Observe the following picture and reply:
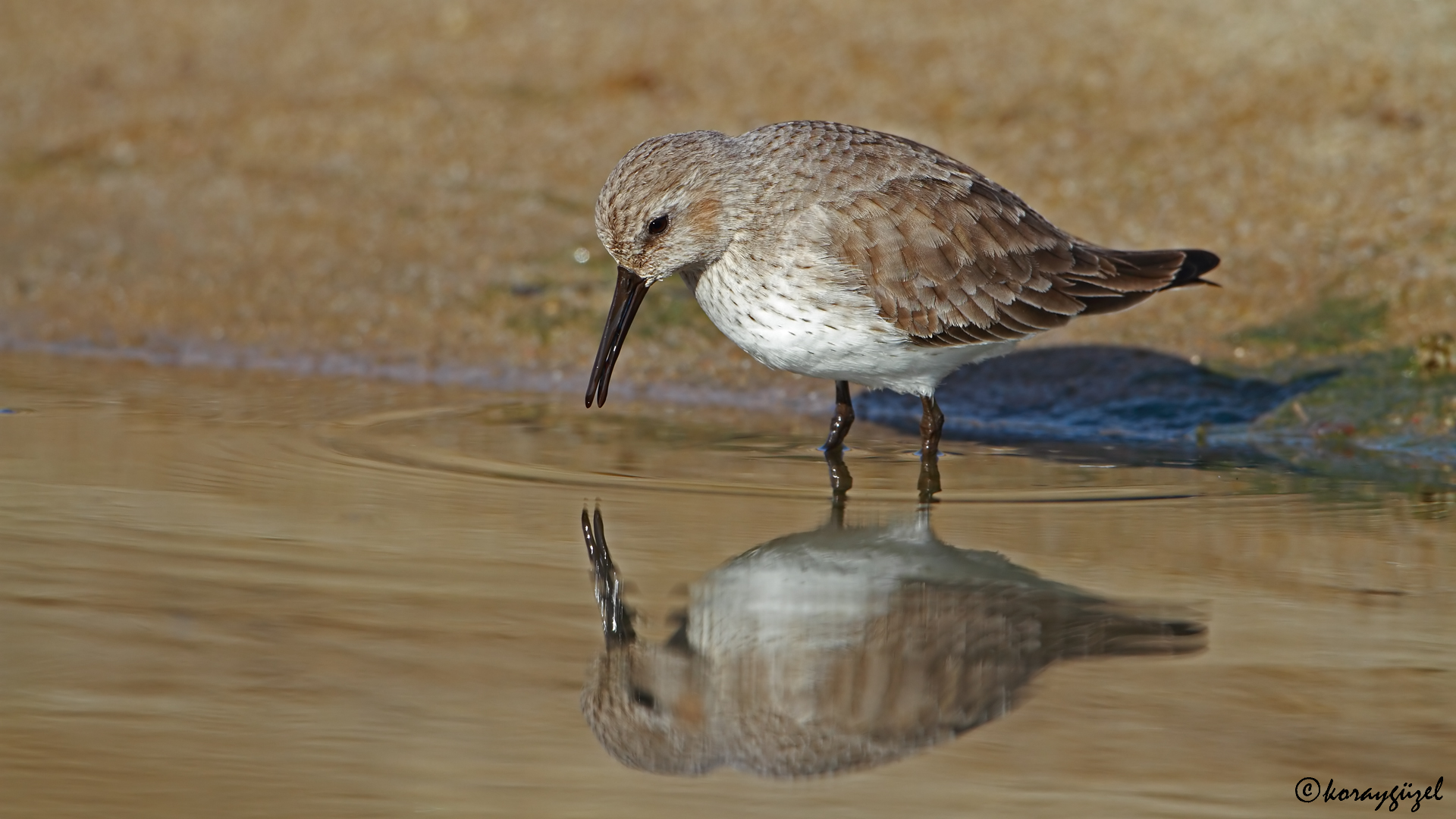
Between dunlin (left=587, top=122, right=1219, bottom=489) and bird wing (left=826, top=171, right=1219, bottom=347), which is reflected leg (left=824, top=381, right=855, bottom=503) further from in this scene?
bird wing (left=826, top=171, right=1219, bottom=347)

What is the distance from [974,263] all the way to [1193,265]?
0.97 meters

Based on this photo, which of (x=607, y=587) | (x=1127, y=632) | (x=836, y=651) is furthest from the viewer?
(x=607, y=587)

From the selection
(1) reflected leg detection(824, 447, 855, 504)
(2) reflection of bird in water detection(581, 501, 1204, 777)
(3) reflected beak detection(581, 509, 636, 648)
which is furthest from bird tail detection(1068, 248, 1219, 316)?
(3) reflected beak detection(581, 509, 636, 648)

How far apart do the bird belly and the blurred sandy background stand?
5.22 feet

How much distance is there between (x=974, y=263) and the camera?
6.50m

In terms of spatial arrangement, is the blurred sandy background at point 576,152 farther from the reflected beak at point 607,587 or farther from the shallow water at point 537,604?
the reflected beak at point 607,587

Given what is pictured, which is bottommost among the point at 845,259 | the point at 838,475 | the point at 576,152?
the point at 838,475

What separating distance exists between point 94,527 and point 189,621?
3.63 ft

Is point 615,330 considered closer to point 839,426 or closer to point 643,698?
point 839,426

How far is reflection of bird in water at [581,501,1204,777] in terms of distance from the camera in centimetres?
372

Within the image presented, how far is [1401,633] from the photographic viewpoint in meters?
4.38

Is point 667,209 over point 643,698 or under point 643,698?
over

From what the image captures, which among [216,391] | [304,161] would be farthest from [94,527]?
[304,161]

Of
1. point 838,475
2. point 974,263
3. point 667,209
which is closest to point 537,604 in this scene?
point 838,475
